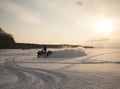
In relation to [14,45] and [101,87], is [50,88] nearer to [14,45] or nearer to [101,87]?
[101,87]

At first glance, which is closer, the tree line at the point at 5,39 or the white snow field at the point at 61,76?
the white snow field at the point at 61,76

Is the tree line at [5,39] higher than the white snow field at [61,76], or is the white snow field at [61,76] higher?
the tree line at [5,39]

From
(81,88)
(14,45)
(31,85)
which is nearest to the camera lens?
(81,88)

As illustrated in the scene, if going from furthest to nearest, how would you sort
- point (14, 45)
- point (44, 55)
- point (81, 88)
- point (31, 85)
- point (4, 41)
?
point (14, 45), point (4, 41), point (44, 55), point (31, 85), point (81, 88)

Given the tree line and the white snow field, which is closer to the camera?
the white snow field

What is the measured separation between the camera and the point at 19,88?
8203 mm

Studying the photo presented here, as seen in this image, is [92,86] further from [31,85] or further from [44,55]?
[44,55]

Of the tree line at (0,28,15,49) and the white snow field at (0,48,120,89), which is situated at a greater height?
the tree line at (0,28,15,49)

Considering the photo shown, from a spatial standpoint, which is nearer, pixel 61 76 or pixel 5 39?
pixel 61 76

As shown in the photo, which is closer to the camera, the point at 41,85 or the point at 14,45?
the point at 41,85

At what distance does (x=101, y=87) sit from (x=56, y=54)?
81.1ft

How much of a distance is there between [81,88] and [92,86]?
62 centimetres

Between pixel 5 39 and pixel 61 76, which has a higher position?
pixel 5 39

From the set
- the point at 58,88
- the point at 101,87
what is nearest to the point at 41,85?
the point at 58,88
